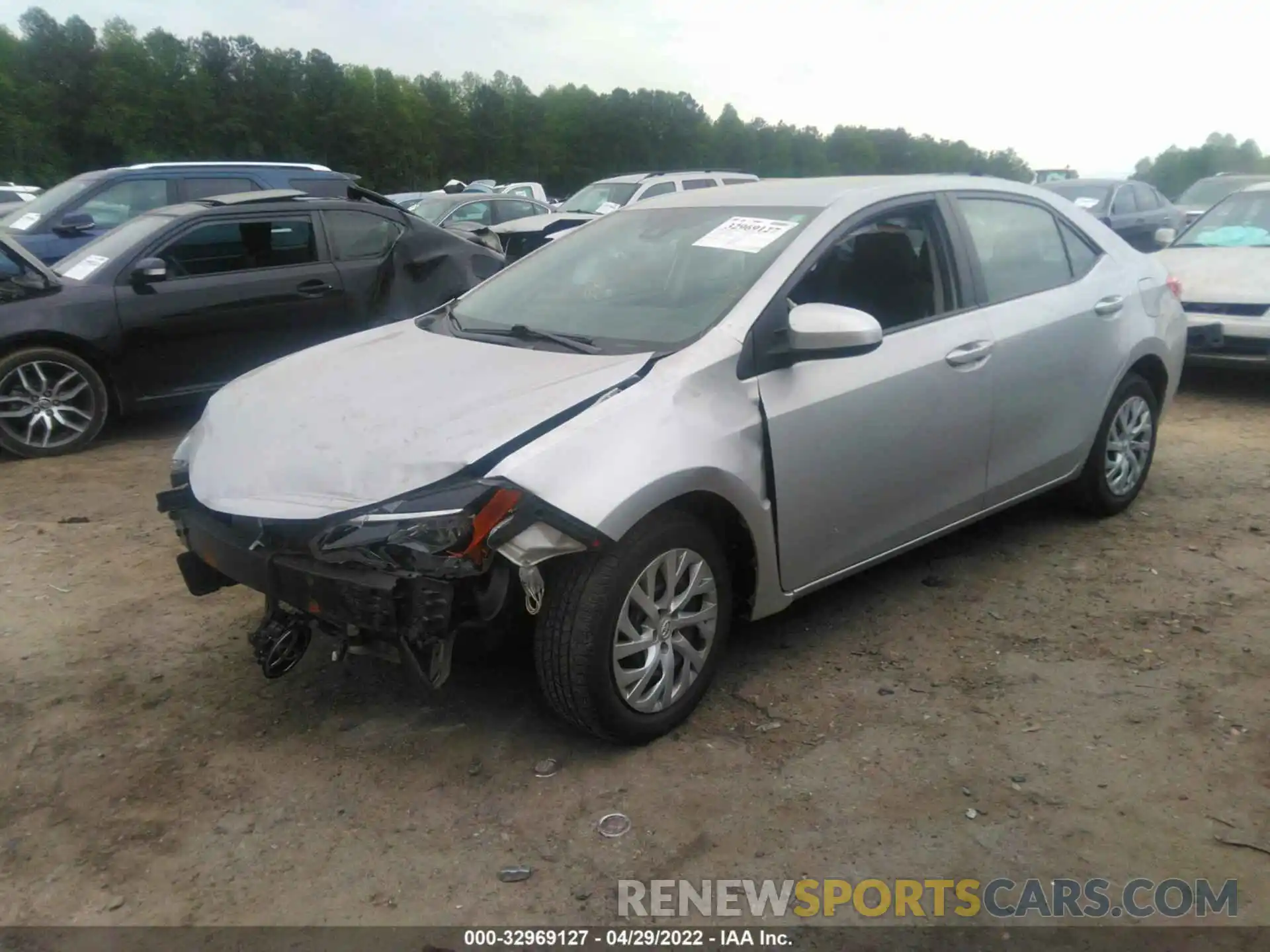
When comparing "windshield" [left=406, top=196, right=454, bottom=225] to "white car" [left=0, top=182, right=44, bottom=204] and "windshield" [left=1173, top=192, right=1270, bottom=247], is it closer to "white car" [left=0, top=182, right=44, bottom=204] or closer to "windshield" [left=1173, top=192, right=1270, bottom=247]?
"white car" [left=0, top=182, right=44, bottom=204]

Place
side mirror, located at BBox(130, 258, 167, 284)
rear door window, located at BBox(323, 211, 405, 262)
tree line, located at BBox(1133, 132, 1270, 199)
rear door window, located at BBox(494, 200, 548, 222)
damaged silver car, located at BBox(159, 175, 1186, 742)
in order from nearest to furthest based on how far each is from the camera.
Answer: damaged silver car, located at BBox(159, 175, 1186, 742), side mirror, located at BBox(130, 258, 167, 284), rear door window, located at BBox(323, 211, 405, 262), rear door window, located at BBox(494, 200, 548, 222), tree line, located at BBox(1133, 132, 1270, 199)

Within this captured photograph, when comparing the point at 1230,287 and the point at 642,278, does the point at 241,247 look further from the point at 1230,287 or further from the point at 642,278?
the point at 1230,287

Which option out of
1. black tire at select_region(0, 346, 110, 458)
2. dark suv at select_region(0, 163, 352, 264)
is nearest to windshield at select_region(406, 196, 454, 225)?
dark suv at select_region(0, 163, 352, 264)

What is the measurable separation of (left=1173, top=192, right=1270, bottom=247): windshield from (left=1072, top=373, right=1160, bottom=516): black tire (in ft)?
13.2

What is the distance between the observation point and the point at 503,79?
87.9m

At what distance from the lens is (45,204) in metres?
8.90

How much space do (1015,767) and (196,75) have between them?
62883 millimetres

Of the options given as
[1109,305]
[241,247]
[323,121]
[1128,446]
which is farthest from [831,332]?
[323,121]

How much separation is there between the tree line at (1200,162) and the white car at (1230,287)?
179ft

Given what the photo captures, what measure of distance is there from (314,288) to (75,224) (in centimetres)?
274

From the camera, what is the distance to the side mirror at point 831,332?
329cm

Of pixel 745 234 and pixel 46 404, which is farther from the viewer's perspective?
pixel 46 404

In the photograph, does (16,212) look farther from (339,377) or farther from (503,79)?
(503,79)

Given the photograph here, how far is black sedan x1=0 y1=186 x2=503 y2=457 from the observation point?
6.44 metres
